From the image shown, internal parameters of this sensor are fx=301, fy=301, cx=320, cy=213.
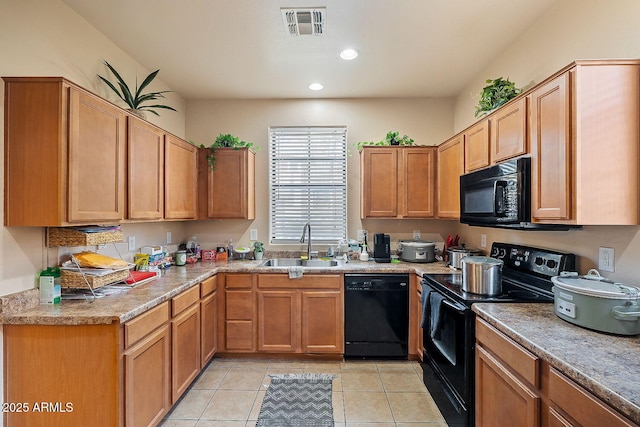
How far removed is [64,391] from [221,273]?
147 centimetres

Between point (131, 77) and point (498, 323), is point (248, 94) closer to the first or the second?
point (131, 77)

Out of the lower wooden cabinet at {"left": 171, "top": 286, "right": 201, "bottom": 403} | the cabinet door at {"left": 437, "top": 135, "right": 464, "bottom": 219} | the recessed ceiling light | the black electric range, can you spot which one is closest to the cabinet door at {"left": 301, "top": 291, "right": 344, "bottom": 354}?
the black electric range

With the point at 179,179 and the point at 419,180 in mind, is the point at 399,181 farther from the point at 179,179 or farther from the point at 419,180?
the point at 179,179

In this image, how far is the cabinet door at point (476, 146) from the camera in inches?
89.9

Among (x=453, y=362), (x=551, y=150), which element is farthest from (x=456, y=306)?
(x=551, y=150)

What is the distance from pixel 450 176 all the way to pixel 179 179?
2636 mm

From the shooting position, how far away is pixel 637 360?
109cm

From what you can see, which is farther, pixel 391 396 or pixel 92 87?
pixel 391 396

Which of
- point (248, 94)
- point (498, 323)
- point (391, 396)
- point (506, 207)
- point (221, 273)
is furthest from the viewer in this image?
point (248, 94)

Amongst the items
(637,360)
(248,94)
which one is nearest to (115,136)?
(248,94)

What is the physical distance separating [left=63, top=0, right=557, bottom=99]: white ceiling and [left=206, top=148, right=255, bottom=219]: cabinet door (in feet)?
2.55

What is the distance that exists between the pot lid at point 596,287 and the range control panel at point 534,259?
36 centimetres

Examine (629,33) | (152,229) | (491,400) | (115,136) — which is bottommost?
(491,400)

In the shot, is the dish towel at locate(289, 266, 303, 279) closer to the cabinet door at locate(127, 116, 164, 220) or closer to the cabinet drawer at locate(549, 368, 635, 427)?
the cabinet door at locate(127, 116, 164, 220)
